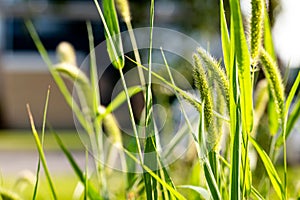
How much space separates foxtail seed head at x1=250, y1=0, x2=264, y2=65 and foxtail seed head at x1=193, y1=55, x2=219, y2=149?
0.18 feet

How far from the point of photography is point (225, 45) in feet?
1.98

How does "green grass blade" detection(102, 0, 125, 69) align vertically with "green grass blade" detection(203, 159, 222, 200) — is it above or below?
above

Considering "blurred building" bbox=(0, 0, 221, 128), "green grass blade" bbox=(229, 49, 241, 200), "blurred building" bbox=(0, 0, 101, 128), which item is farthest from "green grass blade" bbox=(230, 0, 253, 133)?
"blurred building" bbox=(0, 0, 101, 128)

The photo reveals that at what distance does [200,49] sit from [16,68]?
47.1 ft

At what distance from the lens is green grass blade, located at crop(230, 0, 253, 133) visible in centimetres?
53

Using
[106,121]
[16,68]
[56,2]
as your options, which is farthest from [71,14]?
[106,121]

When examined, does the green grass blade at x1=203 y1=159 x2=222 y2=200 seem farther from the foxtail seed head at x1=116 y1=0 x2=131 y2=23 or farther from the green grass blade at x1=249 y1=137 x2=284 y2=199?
the foxtail seed head at x1=116 y1=0 x2=131 y2=23

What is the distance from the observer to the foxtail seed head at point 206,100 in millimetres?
562

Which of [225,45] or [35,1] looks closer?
[225,45]

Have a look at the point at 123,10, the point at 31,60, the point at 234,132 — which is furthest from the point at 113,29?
the point at 31,60

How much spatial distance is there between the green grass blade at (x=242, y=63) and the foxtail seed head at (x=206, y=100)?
0.03m

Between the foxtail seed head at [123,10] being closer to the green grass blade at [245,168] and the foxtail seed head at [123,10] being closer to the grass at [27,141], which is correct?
the green grass blade at [245,168]

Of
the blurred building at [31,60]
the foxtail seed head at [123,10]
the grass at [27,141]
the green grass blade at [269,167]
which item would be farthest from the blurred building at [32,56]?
the green grass blade at [269,167]

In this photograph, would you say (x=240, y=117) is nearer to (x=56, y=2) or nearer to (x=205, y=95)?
(x=205, y=95)
